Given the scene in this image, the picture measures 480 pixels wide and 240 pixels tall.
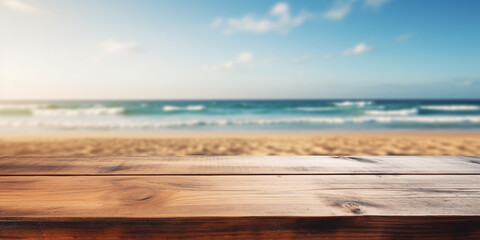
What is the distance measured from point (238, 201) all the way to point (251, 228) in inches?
3.2

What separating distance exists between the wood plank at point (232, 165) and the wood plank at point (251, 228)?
27cm

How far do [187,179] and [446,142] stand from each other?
7.69 metres

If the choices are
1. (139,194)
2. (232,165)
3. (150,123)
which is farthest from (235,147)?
(150,123)

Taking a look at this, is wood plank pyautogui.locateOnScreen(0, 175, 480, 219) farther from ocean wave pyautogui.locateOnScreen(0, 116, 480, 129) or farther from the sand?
ocean wave pyautogui.locateOnScreen(0, 116, 480, 129)

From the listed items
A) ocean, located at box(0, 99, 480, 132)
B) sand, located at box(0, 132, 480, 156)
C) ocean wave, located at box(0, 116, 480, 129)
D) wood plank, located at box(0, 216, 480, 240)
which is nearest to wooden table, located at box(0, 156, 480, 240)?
wood plank, located at box(0, 216, 480, 240)

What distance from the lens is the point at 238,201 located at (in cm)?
58

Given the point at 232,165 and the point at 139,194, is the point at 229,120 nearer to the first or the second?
the point at 232,165

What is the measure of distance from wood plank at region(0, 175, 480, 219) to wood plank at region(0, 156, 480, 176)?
5cm

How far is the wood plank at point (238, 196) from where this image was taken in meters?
0.53

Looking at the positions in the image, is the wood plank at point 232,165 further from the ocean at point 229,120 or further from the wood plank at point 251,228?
the ocean at point 229,120

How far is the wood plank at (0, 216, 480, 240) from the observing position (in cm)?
50

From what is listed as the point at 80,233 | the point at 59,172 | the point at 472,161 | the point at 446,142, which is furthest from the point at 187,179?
the point at 446,142

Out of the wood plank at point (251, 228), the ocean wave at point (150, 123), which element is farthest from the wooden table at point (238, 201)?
the ocean wave at point (150, 123)

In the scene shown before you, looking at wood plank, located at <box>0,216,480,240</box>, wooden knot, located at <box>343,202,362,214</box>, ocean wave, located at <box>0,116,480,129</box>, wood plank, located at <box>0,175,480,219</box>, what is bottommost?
ocean wave, located at <box>0,116,480,129</box>
